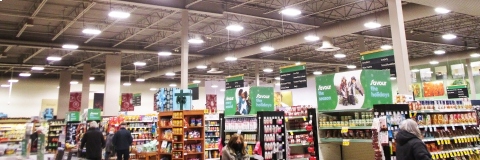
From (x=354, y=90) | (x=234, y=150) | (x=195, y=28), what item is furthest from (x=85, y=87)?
(x=354, y=90)

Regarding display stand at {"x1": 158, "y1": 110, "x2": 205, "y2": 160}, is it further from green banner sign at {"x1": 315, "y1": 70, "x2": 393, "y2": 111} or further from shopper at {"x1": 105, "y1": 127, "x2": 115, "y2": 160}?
green banner sign at {"x1": 315, "y1": 70, "x2": 393, "y2": 111}

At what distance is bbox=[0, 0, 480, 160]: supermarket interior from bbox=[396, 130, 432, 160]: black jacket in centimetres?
2

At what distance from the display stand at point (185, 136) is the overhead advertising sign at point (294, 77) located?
6199 millimetres

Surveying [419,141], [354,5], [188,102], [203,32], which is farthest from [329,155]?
[203,32]

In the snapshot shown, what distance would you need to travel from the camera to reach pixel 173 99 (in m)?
11.1

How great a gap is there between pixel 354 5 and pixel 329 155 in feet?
26.0

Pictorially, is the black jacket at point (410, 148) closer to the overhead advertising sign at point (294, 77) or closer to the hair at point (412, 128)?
the hair at point (412, 128)

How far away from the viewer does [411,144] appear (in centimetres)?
419

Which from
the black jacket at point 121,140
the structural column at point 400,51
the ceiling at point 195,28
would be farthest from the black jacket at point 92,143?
the structural column at point 400,51

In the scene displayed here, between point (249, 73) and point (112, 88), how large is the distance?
1445cm

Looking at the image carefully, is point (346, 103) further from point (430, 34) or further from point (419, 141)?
point (430, 34)

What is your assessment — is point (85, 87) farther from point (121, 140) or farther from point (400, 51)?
point (400, 51)

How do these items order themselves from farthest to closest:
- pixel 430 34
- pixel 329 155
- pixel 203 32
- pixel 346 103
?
pixel 430 34, pixel 203 32, pixel 329 155, pixel 346 103

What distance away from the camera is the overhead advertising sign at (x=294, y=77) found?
1550cm
